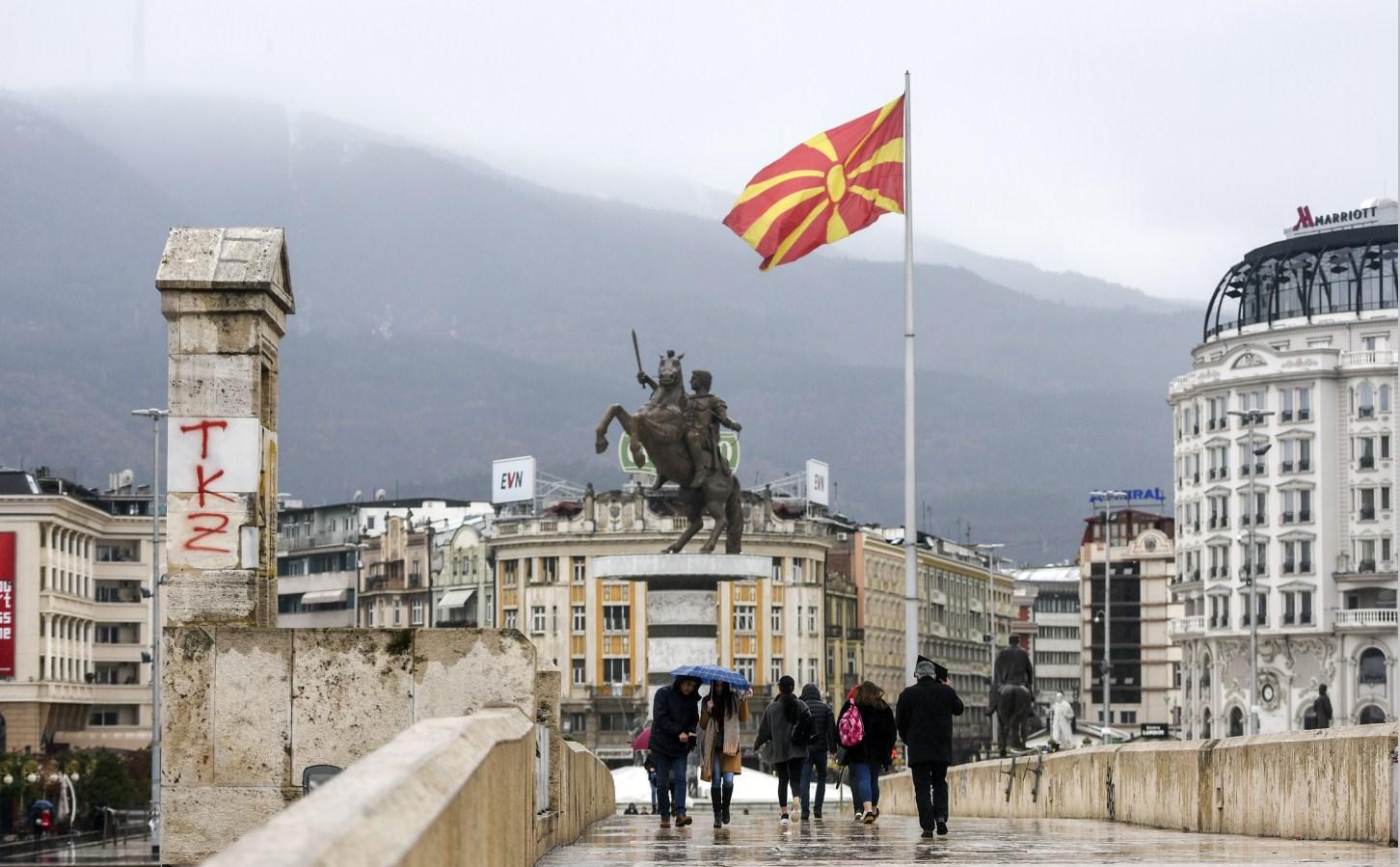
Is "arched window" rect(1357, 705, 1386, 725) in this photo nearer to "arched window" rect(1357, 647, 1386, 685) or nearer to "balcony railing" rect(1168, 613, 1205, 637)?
"arched window" rect(1357, 647, 1386, 685)

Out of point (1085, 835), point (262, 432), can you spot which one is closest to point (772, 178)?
point (1085, 835)

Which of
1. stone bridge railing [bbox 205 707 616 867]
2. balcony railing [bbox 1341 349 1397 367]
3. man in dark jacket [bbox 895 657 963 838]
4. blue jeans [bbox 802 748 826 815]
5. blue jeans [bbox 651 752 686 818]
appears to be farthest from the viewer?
balcony railing [bbox 1341 349 1397 367]

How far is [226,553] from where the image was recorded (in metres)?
19.7

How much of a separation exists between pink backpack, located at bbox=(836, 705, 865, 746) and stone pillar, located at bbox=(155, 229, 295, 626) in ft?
29.8

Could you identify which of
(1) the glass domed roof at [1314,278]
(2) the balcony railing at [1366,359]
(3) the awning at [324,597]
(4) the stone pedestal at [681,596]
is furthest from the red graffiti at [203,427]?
(3) the awning at [324,597]

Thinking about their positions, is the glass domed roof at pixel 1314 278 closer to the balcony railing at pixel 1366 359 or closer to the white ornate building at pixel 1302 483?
the white ornate building at pixel 1302 483

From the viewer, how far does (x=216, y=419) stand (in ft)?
64.3

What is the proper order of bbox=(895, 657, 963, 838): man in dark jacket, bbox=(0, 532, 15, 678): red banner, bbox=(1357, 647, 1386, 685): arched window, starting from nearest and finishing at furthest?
bbox=(895, 657, 963, 838): man in dark jacket < bbox=(0, 532, 15, 678): red banner < bbox=(1357, 647, 1386, 685): arched window

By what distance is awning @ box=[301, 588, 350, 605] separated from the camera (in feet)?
638

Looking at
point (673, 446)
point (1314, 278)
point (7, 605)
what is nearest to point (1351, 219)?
point (1314, 278)

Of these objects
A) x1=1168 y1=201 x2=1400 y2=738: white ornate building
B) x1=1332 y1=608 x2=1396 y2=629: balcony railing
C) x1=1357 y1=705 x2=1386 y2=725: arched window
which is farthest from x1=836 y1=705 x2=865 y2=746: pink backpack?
x1=1332 y1=608 x2=1396 y2=629: balcony railing

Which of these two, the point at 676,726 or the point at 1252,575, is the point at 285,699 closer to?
the point at 676,726

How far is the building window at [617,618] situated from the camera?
159 m

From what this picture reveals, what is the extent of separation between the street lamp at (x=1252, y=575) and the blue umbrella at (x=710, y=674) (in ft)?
244
